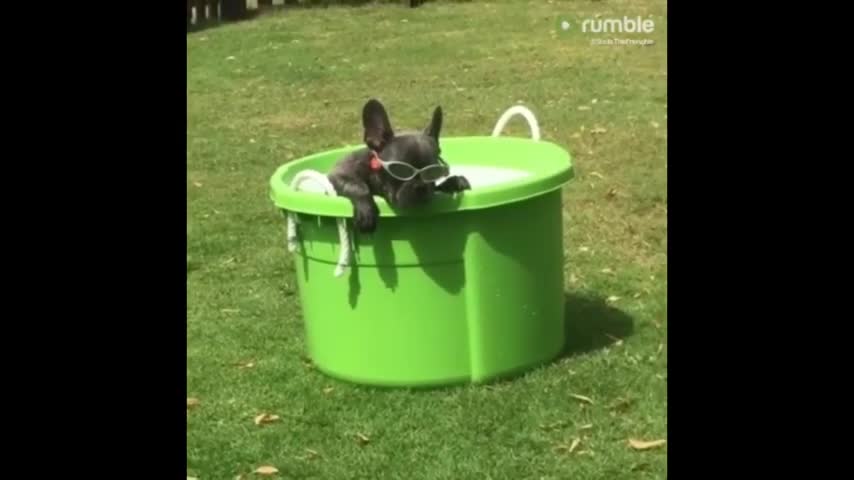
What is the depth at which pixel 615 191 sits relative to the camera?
4926 mm

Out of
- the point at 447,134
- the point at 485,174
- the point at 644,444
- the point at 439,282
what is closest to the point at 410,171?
the point at 439,282

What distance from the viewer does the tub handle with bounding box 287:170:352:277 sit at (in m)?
2.99

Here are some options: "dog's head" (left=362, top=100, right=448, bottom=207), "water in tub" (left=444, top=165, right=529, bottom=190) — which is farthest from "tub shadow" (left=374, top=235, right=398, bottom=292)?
"water in tub" (left=444, top=165, right=529, bottom=190)

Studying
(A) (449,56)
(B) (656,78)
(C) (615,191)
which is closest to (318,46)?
(A) (449,56)

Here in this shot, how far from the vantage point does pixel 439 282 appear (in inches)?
120

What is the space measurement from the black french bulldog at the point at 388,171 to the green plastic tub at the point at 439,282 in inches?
1.6

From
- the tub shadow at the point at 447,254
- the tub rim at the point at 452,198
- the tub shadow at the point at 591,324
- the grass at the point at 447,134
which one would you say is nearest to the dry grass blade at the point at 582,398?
the grass at the point at 447,134

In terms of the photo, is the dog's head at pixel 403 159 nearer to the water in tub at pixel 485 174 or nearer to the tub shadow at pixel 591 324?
the water in tub at pixel 485 174

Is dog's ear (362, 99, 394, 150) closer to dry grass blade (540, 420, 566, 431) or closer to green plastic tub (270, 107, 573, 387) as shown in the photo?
green plastic tub (270, 107, 573, 387)

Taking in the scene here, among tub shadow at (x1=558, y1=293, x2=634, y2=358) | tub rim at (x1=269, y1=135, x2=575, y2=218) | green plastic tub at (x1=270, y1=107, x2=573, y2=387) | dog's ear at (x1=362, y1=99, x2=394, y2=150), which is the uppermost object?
dog's ear at (x1=362, y1=99, x2=394, y2=150)

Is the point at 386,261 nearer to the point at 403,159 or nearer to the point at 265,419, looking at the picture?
the point at 403,159

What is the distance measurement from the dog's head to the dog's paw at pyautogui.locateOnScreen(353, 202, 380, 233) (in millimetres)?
61

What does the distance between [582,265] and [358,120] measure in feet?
9.10
